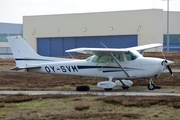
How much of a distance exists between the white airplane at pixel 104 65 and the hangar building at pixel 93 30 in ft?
127

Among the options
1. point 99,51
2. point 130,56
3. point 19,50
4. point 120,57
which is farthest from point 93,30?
point 99,51

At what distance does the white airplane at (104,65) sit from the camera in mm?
23219

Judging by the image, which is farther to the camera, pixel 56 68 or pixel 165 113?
pixel 56 68

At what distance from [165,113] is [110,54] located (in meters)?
10.0

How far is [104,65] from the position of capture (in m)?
24.1

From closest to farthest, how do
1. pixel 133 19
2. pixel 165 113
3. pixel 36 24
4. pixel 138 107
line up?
1. pixel 165 113
2. pixel 138 107
3. pixel 133 19
4. pixel 36 24

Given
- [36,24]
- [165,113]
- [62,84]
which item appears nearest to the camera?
[165,113]

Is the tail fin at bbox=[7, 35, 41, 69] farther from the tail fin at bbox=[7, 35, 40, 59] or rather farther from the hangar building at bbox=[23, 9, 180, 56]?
the hangar building at bbox=[23, 9, 180, 56]

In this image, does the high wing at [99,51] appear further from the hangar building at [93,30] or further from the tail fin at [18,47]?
the hangar building at [93,30]

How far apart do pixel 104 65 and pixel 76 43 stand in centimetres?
4480

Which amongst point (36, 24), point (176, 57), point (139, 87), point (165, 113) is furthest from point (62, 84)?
point (36, 24)

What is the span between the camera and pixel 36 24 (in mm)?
68812

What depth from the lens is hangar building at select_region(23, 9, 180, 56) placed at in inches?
2469

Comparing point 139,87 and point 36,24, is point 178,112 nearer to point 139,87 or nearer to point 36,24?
point 139,87
